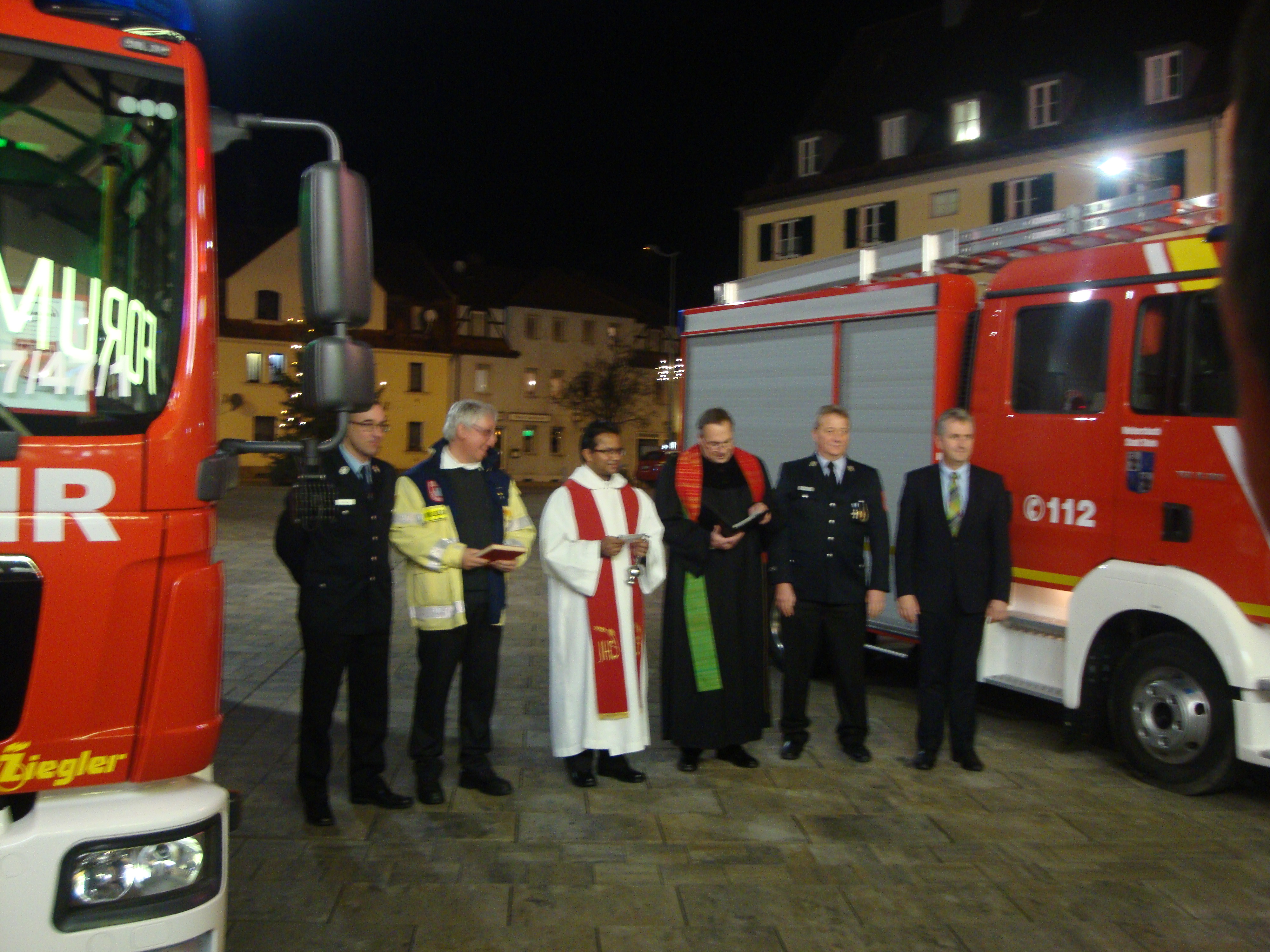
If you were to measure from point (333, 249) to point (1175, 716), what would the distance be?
493 centimetres

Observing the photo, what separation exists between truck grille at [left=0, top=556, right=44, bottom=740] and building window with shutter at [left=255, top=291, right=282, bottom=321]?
168 feet

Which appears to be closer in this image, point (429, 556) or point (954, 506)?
point (429, 556)

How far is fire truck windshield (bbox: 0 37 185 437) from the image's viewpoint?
2811 mm

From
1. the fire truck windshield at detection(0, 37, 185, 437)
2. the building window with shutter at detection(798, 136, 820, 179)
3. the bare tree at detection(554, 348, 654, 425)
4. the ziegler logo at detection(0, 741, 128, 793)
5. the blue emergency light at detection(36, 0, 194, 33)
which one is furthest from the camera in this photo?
the bare tree at detection(554, 348, 654, 425)

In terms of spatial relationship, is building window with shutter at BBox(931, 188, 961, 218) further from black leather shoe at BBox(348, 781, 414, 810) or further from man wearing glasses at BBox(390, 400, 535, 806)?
black leather shoe at BBox(348, 781, 414, 810)

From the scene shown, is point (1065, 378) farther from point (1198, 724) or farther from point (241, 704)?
point (241, 704)

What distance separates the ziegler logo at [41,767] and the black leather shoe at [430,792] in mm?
3127

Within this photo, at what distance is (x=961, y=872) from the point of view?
4922mm

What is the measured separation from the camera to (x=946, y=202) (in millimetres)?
36750

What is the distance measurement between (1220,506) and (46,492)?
529cm

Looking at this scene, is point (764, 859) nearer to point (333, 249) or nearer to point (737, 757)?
point (737, 757)

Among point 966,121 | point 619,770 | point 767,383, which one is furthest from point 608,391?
point 619,770

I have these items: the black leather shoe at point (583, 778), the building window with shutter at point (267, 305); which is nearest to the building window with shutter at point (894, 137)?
the building window with shutter at point (267, 305)

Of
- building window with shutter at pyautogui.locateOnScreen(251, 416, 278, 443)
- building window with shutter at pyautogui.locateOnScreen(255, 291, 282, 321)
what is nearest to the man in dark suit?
building window with shutter at pyautogui.locateOnScreen(251, 416, 278, 443)
